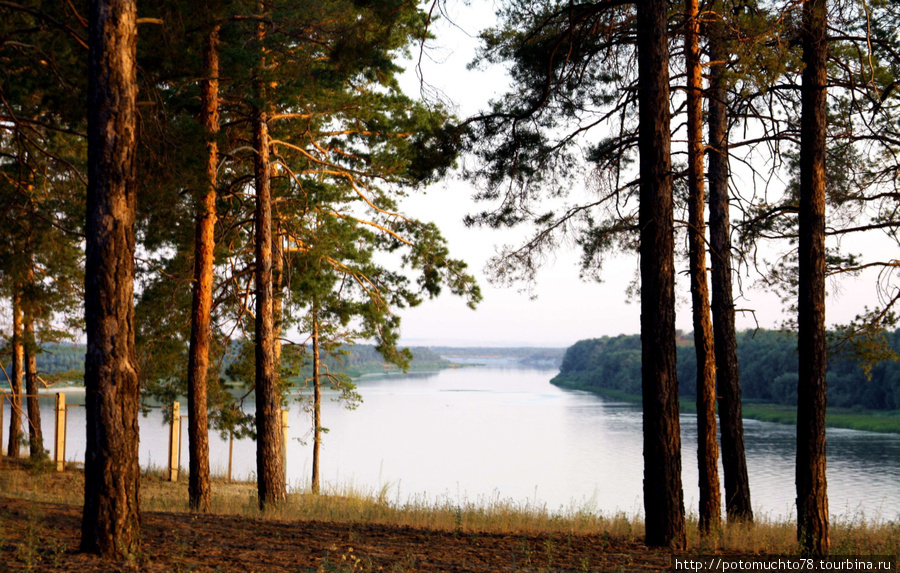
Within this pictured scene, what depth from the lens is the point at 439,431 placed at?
47.6 metres

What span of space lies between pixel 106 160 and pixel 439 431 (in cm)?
4318

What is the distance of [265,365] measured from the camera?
37.6ft

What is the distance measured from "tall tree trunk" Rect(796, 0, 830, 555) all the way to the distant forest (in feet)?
102

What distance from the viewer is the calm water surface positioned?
23.4m

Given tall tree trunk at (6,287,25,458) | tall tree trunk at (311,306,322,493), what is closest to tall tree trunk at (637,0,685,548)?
tall tree trunk at (311,306,322,493)

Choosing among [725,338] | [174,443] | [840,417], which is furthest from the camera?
[840,417]

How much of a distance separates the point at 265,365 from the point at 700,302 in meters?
6.40

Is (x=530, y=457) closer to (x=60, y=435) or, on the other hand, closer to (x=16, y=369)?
(x=60, y=435)

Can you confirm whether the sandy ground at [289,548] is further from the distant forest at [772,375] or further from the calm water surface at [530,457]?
the distant forest at [772,375]

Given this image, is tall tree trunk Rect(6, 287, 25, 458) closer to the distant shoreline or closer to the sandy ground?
the sandy ground

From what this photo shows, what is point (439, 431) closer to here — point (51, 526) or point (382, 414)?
point (382, 414)

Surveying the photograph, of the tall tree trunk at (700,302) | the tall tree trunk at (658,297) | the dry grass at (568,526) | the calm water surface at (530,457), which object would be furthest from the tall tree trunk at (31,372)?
the tall tree trunk at (700,302)

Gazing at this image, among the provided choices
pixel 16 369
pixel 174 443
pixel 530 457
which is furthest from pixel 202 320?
pixel 530 457

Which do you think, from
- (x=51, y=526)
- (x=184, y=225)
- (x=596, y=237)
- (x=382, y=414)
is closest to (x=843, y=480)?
(x=596, y=237)
